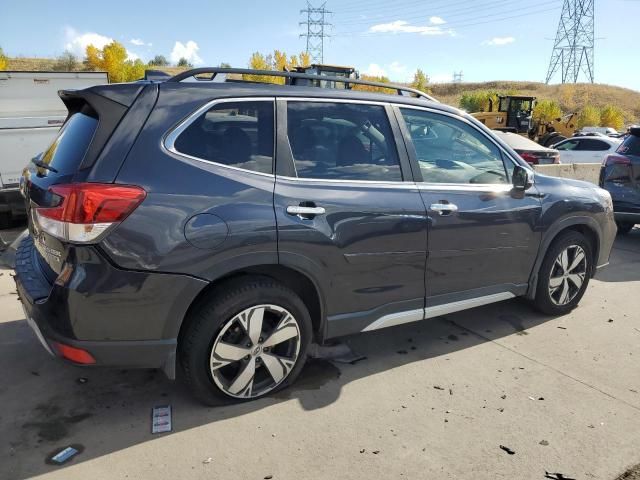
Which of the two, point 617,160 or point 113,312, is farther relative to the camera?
point 617,160

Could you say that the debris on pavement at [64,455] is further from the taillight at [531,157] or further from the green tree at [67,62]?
the green tree at [67,62]

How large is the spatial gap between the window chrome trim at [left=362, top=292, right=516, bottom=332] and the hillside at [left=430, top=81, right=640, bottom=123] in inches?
2570

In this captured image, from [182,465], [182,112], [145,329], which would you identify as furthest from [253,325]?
[182,112]

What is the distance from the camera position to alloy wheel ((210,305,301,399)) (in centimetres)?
280

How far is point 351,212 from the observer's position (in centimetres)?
299

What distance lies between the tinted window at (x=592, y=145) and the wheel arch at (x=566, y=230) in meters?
13.1

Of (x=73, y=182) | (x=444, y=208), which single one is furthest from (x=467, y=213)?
(x=73, y=182)

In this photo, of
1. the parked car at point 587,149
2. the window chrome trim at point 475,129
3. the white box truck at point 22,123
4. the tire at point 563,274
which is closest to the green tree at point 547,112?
the parked car at point 587,149

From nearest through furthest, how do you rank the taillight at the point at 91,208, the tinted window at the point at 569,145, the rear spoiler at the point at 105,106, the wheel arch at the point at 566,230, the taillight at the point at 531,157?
the taillight at the point at 91,208 → the rear spoiler at the point at 105,106 → the wheel arch at the point at 566,230 → the taillight at the point at 531,157 → the tinted window at the point at 569,145

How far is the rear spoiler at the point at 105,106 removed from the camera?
98.2 inches

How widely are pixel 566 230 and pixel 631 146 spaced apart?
3904mm

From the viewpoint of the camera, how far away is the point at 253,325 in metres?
2.84

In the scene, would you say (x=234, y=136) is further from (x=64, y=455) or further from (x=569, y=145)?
(x=569, y=145)

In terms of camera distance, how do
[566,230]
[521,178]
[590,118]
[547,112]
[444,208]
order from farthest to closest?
[590,118], [547,112], [566,230], [521,178], [444,208]
